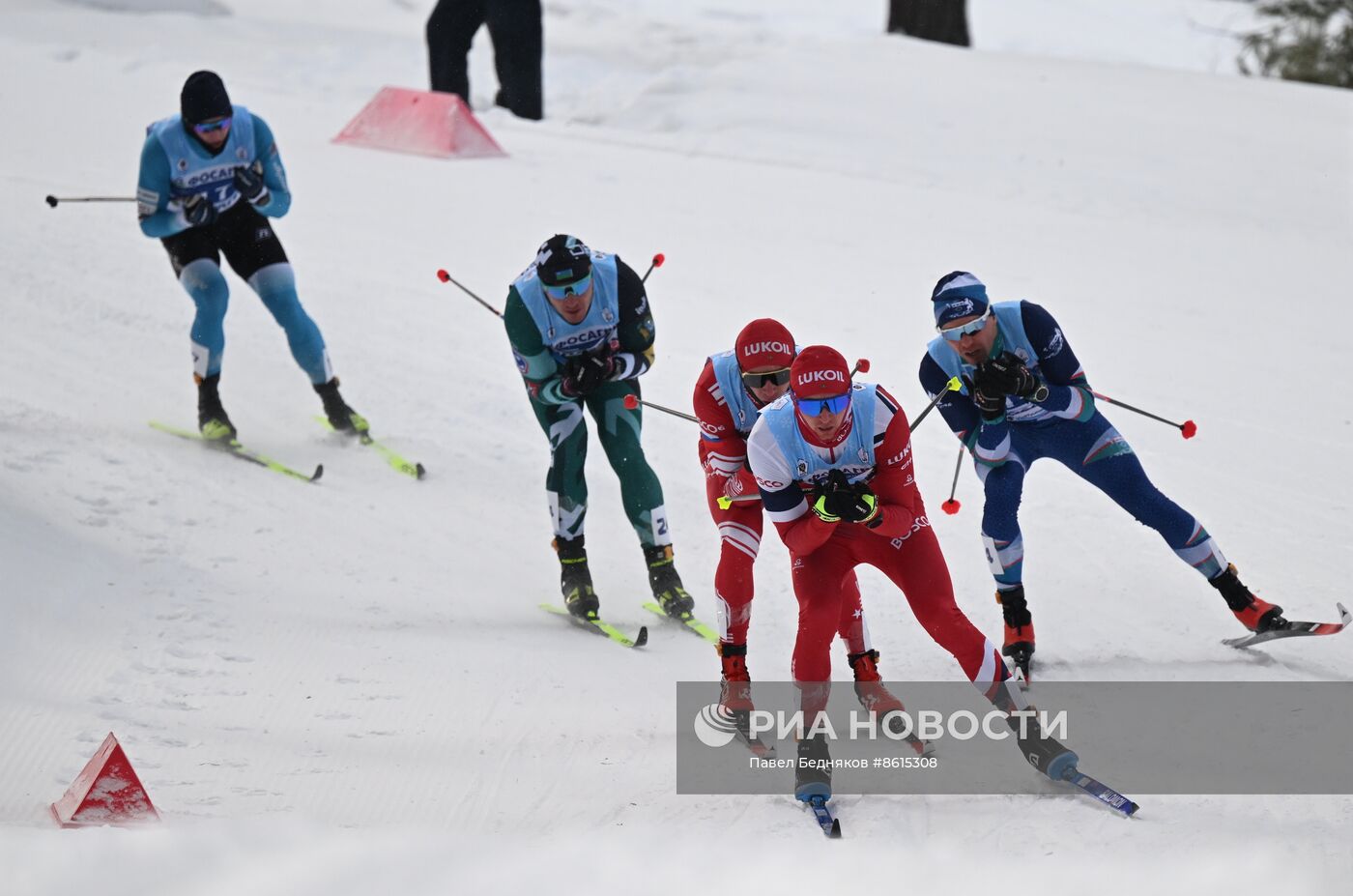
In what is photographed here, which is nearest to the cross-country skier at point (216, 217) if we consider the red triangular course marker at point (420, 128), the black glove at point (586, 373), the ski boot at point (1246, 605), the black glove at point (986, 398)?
the black glove at point (586, 373)

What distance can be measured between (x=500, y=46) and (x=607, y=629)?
1020 centimetres

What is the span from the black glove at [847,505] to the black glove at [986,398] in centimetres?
99

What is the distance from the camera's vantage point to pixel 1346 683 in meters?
5.21

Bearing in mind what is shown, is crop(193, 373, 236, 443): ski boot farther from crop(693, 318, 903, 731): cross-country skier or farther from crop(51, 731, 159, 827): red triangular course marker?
crop(51, 731, 159, 827): red triangular course marker

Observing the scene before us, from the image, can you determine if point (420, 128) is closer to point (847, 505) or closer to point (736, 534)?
point (736, 534)

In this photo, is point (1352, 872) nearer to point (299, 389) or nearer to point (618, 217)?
point (299, 389)

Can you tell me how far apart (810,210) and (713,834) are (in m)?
7.65

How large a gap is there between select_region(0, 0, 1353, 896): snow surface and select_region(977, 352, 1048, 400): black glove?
1.21m

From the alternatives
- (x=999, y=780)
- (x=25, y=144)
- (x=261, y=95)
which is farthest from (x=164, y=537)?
(x=261, y=95)

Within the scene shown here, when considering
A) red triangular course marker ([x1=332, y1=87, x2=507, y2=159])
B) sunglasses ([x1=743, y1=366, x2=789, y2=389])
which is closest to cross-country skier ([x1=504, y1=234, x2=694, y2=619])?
sunglasses ([x1=743, y1=366, x2=789, y2=389])

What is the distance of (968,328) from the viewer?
5094 mm

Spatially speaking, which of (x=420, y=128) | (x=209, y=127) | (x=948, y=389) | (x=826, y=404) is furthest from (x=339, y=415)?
(x=420, y=128)

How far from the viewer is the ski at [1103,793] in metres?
4.27

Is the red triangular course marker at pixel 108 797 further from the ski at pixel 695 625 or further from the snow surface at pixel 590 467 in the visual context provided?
the ski at pixel 695 625
